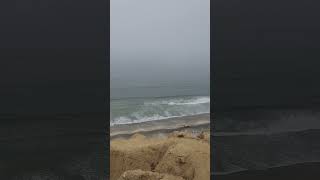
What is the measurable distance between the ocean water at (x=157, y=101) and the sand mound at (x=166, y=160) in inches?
39.7

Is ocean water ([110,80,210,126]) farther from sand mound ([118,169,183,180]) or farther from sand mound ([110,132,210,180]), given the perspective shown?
sand mound ([118,169,183,180])

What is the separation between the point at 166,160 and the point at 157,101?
1805mm

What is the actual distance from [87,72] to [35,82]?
0.29 metres

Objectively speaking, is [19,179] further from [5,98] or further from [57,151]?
[5,98]

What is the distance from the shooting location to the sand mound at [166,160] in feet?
11.6

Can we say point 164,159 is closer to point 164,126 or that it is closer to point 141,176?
point 141,176

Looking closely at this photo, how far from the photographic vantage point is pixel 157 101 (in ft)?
17.9

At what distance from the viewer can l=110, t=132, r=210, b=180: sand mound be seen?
3525 mm

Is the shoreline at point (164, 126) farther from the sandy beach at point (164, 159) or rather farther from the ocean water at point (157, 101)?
the sandy beach at point (164, 159)
